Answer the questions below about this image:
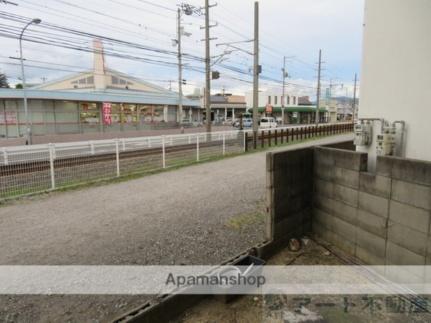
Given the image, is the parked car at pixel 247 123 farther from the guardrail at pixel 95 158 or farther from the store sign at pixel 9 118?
the store sign at pixel 9 118

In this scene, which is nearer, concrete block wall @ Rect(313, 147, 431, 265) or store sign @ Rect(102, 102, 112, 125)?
concrete block wall @ Rect(313, 147, 431, 265)

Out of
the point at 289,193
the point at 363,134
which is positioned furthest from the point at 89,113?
the point at 363,134

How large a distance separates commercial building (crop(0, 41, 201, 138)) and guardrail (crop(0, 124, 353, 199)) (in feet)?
20.4

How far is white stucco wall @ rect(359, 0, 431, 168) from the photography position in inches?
135

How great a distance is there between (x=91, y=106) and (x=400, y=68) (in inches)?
1088

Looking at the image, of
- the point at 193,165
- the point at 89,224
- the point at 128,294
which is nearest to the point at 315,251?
the point at 128,294

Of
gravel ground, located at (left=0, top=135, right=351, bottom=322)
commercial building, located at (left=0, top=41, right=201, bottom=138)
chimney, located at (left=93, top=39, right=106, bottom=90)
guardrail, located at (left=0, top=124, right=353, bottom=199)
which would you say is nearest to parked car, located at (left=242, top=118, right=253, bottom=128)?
commercial building, located at (left=0, top=41, right=201, bottom=138)

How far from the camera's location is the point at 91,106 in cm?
2723

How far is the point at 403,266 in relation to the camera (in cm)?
322

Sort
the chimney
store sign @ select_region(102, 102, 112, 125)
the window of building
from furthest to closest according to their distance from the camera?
the chimney, store sign @ select_region(102, 102, 112, 125), the window of building

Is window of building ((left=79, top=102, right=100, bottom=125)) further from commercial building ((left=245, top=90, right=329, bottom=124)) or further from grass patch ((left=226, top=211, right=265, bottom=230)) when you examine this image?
commercial building ((left=245, top=90, right=329, bottom=124))

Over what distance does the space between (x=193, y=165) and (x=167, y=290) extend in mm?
7997

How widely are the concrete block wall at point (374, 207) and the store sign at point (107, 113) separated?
88.0 feet

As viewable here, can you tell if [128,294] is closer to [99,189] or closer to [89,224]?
[89,224]
